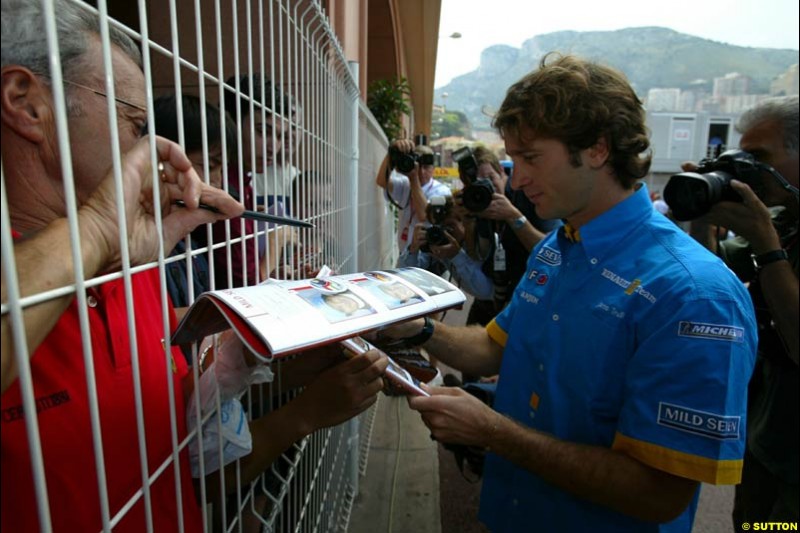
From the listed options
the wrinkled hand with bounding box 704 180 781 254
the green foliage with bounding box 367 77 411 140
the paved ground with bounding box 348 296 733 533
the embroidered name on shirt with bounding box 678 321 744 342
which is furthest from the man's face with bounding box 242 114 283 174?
the green foliage with bounding box 367 77 411 140

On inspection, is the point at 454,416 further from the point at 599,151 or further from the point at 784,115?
the point at 784,115

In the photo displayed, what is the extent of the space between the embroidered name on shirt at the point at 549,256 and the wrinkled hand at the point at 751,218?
63 centimetres

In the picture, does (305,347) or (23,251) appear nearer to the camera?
(23,251)

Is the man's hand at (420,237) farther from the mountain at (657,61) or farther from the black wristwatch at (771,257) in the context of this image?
the mountain at (657,61)

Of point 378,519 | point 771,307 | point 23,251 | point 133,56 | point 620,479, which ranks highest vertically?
point 133,56

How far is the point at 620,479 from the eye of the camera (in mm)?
1080

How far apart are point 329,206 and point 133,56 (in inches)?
45.0

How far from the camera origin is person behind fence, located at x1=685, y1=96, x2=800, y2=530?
1.59 metres

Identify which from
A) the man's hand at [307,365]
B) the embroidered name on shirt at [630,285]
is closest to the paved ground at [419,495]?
the man's hand at [307,365]

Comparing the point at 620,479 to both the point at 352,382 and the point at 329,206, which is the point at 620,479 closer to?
the point at 352,382

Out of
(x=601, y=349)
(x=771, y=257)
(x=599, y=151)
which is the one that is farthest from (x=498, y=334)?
(x=771, y=257)

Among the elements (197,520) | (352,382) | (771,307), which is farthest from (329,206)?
(771,307)

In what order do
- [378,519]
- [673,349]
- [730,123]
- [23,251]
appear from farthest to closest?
1. [730,123]
2. [378,519]
3. [673,349]
4. [23,251]

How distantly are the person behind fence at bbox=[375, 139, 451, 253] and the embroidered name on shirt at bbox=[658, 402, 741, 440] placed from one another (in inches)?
97.9
